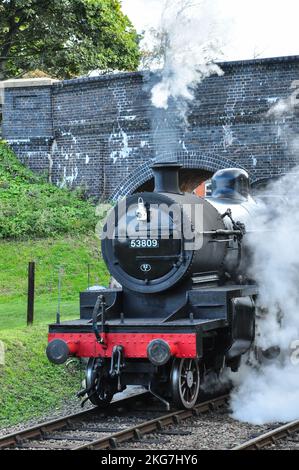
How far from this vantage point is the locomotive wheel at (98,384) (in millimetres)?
9633

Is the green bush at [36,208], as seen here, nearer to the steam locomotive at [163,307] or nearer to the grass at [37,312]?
the grass at [37,312]

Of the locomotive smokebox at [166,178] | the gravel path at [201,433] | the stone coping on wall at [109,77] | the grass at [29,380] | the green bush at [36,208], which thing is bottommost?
the gravel path at [201,433]

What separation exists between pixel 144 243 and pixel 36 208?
10457 millimetres

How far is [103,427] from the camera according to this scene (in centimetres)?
906

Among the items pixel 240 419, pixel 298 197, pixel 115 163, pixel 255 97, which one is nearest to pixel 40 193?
pixel 115 163

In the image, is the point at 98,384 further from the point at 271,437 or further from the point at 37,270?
the point at 37,270

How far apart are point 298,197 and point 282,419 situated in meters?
2.90

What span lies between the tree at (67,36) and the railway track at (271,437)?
21.1 meters

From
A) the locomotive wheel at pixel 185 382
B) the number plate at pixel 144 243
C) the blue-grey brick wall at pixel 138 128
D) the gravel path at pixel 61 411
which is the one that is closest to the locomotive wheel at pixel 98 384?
the gravel path at pixel 61 411

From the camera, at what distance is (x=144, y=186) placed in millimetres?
20469

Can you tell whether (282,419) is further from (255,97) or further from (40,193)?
(40,193)

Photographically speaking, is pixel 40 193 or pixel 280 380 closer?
pixel 280 380

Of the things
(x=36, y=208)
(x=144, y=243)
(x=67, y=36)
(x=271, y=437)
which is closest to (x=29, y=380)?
(x=144, y=243)

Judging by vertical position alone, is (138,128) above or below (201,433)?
above
